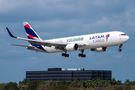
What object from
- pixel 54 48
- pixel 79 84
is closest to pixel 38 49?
pixel 54 48

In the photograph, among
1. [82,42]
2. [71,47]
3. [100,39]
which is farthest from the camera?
[82,42]

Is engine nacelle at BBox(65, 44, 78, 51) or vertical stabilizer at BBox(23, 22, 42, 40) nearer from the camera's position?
engine nacelle at BBox(65, 44, 78, 51)

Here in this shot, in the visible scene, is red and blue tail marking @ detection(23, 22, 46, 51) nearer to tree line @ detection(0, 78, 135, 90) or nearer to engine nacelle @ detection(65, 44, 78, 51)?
engine nacelle @ detection(65, 44, 78, 51)

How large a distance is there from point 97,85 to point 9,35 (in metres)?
118

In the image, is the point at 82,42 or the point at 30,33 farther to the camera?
the point at 30,33

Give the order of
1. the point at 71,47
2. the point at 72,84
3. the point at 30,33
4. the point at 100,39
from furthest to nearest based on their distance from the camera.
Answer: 1. the point at 72,84
2. the point at 30,33
3. the point at 71,47
4. the point at 100,39

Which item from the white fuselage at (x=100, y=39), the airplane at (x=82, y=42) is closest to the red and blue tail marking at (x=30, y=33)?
the airplane at (x=82, y=42)

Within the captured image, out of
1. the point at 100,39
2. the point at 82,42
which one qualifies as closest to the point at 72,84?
the point at 82,42

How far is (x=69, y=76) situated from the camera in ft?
613

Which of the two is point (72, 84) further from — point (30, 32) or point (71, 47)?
point (71, 47)

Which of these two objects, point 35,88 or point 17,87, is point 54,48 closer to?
point 35,88

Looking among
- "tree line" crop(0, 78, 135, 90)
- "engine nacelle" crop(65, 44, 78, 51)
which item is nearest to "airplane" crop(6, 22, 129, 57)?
"engine nacelle" crop(65, 44, 78, 51)

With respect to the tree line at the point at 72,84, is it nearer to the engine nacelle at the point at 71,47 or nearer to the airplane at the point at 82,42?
the airplane at the point at 82,42

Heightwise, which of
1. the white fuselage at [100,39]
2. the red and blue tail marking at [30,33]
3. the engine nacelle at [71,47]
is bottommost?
the engine nacelle at [71,47]
